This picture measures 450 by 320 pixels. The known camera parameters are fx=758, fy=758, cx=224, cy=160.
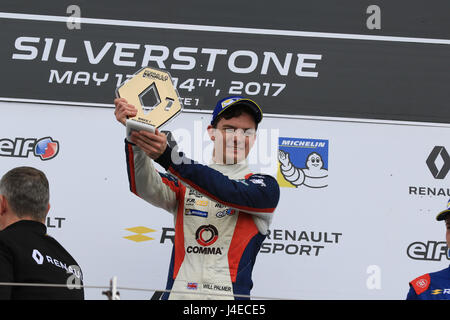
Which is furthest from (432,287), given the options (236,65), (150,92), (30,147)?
(30,147)

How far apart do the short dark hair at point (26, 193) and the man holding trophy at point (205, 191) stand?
299 mm

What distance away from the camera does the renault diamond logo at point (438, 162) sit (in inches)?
138

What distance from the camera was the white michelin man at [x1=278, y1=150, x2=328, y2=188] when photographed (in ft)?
11.2

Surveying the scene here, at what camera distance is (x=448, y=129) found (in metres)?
3.53

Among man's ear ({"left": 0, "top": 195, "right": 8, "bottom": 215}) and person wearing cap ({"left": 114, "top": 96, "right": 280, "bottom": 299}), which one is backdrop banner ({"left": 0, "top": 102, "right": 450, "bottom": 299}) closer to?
person wearing cap ({"left": 114, "top": 96, "right": 280, "bottom": 299})

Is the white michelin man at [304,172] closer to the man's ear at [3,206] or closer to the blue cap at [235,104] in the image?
the blue cap at [235,104]

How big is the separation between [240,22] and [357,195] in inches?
37.8

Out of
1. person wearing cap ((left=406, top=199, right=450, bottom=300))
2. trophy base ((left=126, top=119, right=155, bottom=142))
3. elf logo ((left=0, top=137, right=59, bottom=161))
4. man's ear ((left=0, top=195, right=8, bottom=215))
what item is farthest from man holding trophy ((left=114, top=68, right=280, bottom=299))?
elf logo ((left=0, top=137, right=59, bottom=161))

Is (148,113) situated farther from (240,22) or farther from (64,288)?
(240,22)

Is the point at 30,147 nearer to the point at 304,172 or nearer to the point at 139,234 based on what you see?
the point at 139,234

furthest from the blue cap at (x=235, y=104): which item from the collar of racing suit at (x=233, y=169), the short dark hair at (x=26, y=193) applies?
the short dark hair at (x=26, y=193)

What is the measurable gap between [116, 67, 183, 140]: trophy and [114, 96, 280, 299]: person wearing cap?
0.06 m

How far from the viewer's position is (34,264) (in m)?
2.16
